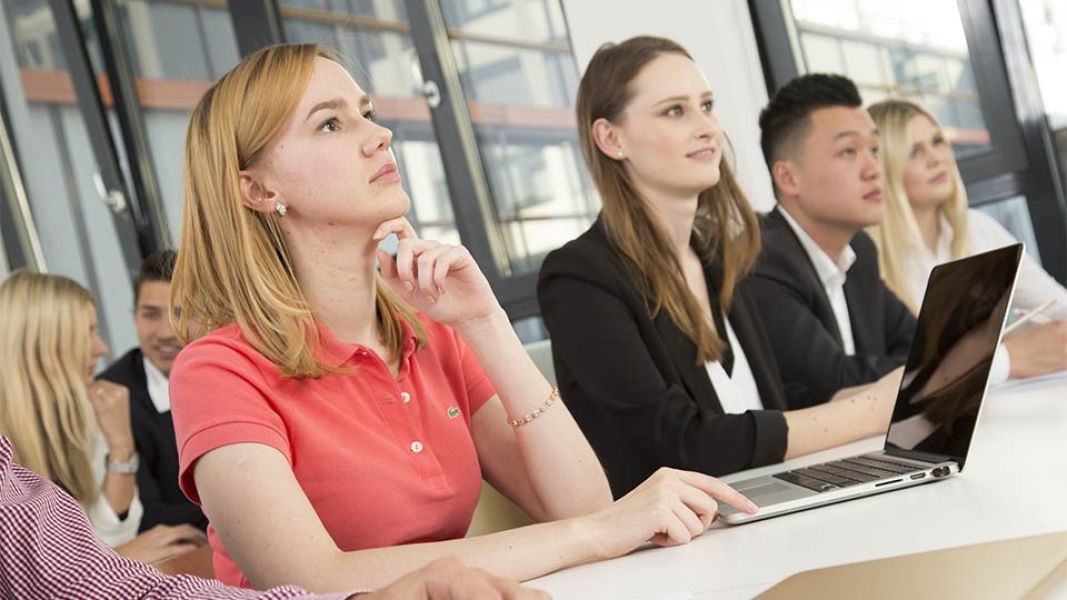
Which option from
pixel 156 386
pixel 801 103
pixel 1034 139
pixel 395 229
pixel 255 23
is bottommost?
pixel 156 386

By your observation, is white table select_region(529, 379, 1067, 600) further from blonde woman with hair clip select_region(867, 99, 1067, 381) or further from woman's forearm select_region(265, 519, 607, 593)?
blonde woman with hair clip select_region(867, 99, 1067, 381)

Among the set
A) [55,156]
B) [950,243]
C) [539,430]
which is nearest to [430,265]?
[539,430]

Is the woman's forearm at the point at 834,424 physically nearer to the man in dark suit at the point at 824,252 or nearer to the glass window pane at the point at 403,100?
the man in dark suit at the point at 824,252

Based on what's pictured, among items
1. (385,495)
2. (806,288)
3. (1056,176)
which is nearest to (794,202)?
(806,288)

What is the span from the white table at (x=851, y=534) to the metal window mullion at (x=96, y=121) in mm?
4583

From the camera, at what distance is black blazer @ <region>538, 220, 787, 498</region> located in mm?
2076

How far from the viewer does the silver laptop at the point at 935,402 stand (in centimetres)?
137

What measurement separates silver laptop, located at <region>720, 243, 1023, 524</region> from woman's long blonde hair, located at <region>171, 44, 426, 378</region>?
2.25 ft

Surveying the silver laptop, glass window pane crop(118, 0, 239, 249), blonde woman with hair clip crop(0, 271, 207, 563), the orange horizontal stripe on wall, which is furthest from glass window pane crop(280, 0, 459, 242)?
the silver laptop

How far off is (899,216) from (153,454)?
2498 mm

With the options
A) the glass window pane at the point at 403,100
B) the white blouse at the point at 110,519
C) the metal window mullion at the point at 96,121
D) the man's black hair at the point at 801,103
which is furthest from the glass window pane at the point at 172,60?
the man's black hair at the point at 801,103

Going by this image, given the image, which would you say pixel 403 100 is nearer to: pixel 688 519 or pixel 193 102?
pixel 193 102

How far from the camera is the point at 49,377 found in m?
3.62

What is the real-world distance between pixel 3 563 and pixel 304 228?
766 millimetres
